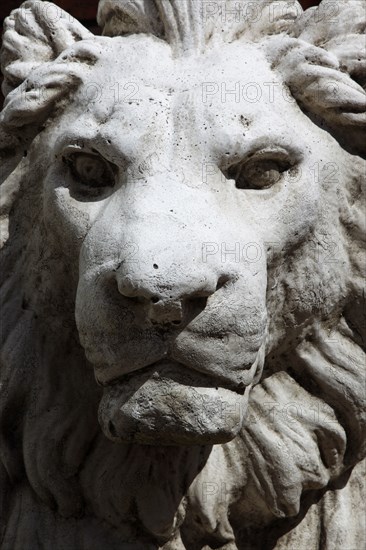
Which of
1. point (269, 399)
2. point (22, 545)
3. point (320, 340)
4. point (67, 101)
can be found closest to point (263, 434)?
point (269, 399)

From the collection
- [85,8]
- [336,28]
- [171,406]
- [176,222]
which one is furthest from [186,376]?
[85,8]

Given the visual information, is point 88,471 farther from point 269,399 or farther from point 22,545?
point 269,399

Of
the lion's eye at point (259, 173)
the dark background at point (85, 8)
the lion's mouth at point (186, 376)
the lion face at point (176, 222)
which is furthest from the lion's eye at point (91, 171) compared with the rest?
the dark background at point (85, 8)

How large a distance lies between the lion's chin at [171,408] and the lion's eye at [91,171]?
28 centimetres

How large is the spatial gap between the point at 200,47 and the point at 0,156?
0.34 metres

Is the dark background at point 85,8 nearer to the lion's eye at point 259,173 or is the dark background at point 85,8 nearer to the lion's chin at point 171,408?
the lion's eye at point 259,173

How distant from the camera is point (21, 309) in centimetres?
167

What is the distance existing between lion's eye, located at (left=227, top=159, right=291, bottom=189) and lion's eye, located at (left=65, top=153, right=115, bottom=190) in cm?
16

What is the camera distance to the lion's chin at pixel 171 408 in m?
1.40

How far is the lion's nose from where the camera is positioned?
136 centimetres

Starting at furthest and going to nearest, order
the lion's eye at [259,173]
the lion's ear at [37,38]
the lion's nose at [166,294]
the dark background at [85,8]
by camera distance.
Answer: the dark background at [85,8] → the lion's ear at [37,38] → the lion's eye at [259,173] → the lion's nose at [166,294]

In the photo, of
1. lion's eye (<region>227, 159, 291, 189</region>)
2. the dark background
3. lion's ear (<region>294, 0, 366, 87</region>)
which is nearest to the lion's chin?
lion's eye (<region>227, 159, 291, 189</region>)

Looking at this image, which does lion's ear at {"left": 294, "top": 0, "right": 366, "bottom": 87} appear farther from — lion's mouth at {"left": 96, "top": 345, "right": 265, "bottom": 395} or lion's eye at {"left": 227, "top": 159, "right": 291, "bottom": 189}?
lion's mouth at {"left": 96, "top": 345, "right": 265, "bottom": 395}

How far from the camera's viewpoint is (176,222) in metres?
1.41
